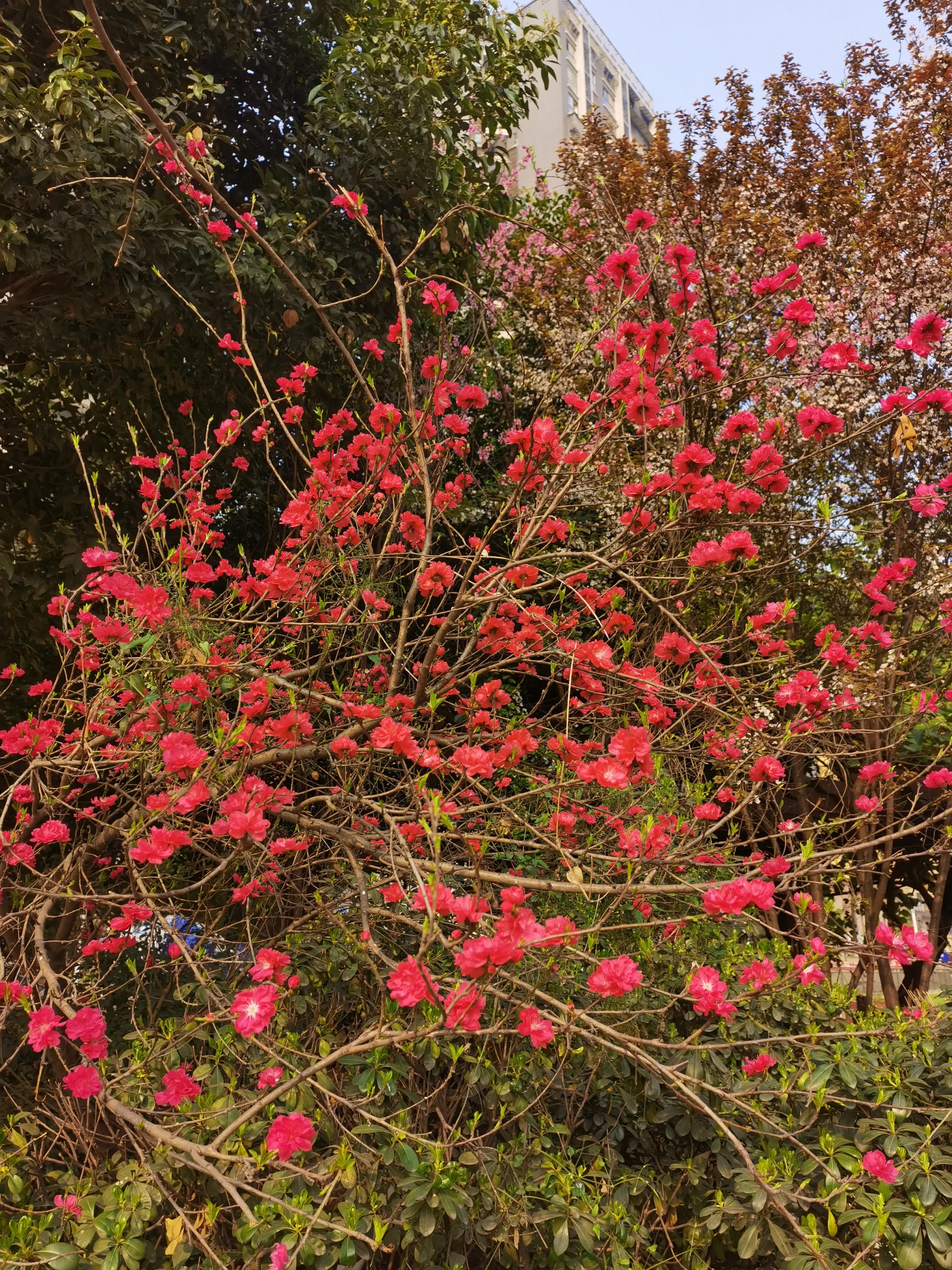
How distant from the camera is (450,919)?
2305 millimetres

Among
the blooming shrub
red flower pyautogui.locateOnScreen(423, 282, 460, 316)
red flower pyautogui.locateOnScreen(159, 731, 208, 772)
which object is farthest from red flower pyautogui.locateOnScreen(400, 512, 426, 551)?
red flower pyautogui.locateOnScreen(159, 731, 208, 772)

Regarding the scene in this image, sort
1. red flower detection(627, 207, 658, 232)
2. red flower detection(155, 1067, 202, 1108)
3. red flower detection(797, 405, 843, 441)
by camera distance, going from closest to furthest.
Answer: red flower detection(155, 1067, 202, 1108)
red flower detection(797, 405, 843, 441)
red flower detection(627, 207, 658, 232)

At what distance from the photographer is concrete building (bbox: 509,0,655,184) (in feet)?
63.0

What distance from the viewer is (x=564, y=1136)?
2.65 metres

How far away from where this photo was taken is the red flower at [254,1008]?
1787 mm

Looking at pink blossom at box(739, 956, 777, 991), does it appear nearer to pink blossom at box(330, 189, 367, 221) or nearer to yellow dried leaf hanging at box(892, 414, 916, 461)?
yellow dried leaf hanging at box(892, 414, 916, 461)

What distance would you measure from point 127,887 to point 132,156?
3.47 meters

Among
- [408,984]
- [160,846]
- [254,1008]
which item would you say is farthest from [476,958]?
[160,846]

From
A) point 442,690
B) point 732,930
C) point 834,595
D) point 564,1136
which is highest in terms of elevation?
point 442,690

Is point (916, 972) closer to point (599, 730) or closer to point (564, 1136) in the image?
point (599, 730)

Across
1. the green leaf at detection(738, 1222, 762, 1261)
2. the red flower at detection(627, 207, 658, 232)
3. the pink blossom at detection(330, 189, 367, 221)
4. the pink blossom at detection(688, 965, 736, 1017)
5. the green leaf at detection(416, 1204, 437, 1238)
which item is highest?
the pink blossom at detection(330, 189, 367, 221)

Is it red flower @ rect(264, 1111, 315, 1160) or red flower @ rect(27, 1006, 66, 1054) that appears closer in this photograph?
red flower @ rect(264, 1111, 315, 1160)

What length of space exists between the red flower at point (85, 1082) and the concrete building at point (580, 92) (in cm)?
1571

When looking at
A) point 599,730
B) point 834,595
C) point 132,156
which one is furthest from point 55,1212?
point 834,595
